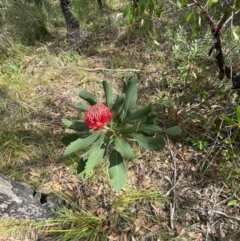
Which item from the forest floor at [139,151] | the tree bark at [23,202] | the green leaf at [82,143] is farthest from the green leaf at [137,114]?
the tree bark at [23,202]

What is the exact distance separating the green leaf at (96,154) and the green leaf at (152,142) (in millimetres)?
231

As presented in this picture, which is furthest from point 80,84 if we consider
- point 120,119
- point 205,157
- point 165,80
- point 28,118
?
point 205,157

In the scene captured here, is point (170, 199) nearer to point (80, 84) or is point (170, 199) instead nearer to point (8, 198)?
point (8, 198)

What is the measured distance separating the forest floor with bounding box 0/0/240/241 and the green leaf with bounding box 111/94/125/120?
0.64 m

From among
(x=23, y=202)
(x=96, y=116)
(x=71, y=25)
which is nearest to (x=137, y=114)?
(x=96, y=116)

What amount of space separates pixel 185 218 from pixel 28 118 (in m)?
1.77

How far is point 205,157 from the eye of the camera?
2232mm

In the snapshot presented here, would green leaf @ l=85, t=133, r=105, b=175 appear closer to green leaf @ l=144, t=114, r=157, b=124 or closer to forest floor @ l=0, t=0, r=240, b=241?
green leaf @ l=144, t=114, r=157, b=124

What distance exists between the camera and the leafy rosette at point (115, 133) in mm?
1597

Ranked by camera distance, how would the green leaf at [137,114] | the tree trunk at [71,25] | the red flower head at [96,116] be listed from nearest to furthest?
the red flower head at [96,116], the green leaf at [137,114], the tree trunk at [71,25]

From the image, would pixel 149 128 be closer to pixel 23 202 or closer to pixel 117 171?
pixel 117 171

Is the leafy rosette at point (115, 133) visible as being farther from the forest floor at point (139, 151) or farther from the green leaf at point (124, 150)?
the forest floor at point (139, 151)

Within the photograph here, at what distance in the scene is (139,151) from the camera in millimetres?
2371

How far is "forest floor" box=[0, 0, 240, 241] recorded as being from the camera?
2.00 metres
